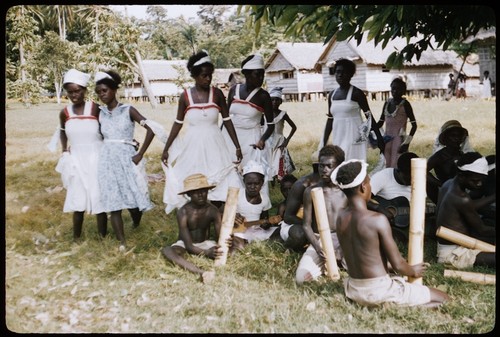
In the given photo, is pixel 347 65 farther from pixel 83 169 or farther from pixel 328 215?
pixel 83 169

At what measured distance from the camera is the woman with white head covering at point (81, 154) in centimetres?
572

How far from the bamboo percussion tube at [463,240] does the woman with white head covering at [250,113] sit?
236cm

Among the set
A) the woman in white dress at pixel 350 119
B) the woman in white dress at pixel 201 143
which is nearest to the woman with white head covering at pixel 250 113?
the woman in white dress at pixel 201 143

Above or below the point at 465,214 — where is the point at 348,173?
above

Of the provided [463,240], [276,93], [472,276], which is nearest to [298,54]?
[276,93]

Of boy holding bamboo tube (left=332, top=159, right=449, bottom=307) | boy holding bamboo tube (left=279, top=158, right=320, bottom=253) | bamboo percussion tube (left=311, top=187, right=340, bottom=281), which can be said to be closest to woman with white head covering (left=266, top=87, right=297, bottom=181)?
boy holding bamboo tube (left=279, top=158, right=320, bottom=253)

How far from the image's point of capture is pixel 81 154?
5.83 metres

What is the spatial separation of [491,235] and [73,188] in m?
4.45

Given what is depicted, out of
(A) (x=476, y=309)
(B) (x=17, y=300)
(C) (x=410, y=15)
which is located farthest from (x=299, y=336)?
(C) (x=410, y=15)

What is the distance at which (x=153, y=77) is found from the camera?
42.8 meters

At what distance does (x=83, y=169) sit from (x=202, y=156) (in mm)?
1371

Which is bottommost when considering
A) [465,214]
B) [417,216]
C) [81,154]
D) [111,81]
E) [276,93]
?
[465,214]

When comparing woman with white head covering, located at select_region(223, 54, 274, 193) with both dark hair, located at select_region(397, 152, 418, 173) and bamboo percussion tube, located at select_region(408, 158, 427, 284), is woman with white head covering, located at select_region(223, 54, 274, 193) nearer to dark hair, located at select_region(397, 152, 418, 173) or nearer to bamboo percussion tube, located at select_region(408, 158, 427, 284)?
dark hair, located at select_region(397, 152, 418, 173)

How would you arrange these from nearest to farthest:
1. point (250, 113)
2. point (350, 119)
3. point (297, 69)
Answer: point (250, 113), point (350, 119), point (297, 69)
